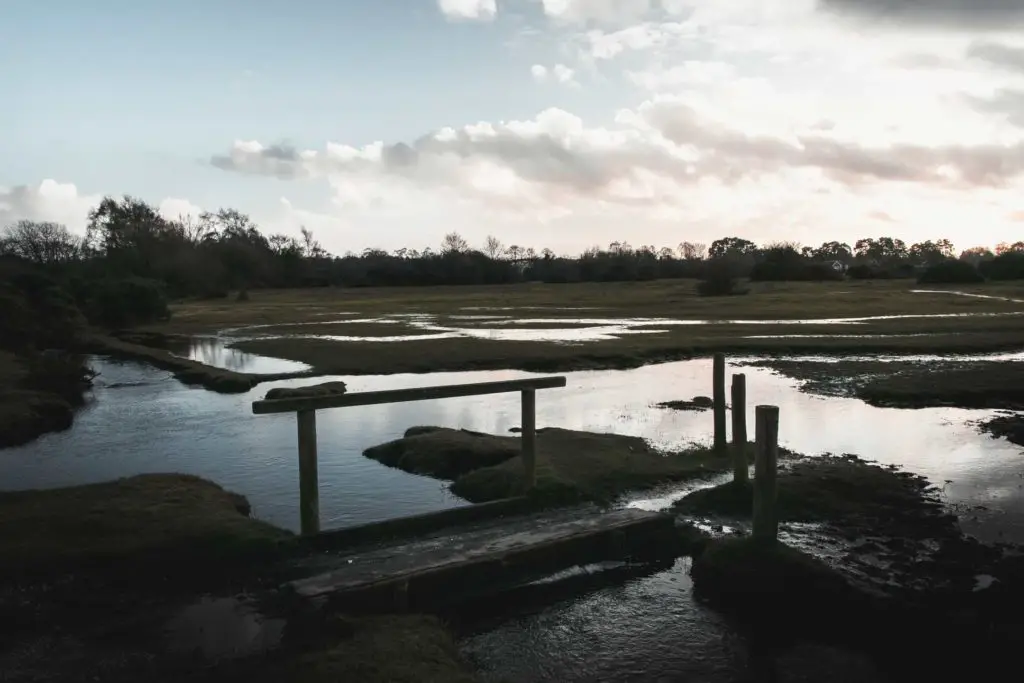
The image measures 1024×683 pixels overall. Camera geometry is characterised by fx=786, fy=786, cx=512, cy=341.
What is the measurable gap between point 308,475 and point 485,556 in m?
2.79

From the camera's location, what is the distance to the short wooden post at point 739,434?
14320 millimetres

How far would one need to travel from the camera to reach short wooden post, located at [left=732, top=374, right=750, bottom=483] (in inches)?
564

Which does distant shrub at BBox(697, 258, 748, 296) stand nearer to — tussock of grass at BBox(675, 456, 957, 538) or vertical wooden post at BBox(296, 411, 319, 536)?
tussock of grass at BBox(675, 456, 957, 538)

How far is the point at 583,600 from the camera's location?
33.3 ft

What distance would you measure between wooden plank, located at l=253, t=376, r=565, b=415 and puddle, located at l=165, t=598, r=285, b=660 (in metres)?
2.36

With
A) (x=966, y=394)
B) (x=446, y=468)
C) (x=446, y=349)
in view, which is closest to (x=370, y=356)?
(x=446, y=349)

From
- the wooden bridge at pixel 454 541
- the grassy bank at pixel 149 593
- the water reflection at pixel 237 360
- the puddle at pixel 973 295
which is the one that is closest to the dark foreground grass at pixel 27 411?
the water reflection at pixel 237 360

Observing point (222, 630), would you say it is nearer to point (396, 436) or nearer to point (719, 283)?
point (396, 436)

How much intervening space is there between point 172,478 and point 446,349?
25227mm

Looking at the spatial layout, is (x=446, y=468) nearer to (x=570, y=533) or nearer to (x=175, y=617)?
(x=570, y=533)

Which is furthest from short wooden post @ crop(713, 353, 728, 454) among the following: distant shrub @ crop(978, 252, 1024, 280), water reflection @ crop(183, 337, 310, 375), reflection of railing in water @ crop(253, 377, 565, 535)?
distant shrub @ crop(978, 252, 1024, 280)

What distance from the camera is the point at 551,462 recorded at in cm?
1628

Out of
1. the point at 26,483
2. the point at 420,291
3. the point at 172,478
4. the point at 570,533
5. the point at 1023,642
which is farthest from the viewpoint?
the point at 420,291

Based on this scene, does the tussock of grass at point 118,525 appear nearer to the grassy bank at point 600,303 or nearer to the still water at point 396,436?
the still water at point 396,436
